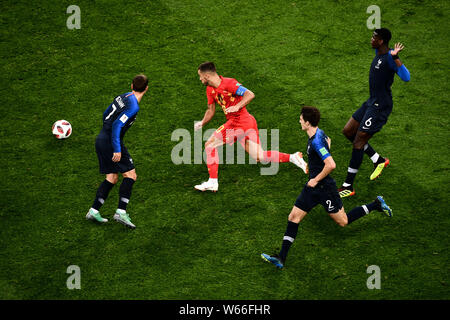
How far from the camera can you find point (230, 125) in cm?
868

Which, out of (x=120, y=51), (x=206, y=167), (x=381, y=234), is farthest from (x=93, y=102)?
(x=381, y=234)

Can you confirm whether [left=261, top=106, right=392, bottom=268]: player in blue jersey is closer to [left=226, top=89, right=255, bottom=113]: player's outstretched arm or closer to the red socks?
[left=226, top=89, right=255, bottom=113]: player's outstretched arm

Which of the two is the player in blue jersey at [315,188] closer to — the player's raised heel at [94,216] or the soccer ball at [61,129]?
the player's raised heel at [94,216]

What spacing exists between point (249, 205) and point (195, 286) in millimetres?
1824

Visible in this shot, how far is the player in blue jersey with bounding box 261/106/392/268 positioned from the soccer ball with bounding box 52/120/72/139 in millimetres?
4358

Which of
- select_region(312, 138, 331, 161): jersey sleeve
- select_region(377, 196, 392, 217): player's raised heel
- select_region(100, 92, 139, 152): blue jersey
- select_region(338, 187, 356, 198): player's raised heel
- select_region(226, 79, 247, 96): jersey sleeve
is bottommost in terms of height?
select_region(377, 196, 392, 217): player's raised heel

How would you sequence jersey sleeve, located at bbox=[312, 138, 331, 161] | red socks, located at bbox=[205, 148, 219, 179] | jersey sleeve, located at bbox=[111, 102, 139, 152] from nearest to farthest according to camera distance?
1. jersey sleeve, located at bbox=[312, 138, 331, 161]
2. jersey sleeve, located at bbox=[111, 102, 139, 152]
3. red socks, located at bbox=[205, 148, 219, 179]

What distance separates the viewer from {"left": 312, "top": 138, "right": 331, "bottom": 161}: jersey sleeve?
6801 millimetres

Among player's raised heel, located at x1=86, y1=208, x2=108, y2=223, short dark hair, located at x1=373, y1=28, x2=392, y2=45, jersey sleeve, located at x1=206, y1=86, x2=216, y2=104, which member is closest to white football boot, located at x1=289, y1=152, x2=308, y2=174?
jersey sleeve, located at x1=206, y1=86, x2=216, y2=104

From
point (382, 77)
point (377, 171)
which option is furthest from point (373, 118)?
point (377, 171)

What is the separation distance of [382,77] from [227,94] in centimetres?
240

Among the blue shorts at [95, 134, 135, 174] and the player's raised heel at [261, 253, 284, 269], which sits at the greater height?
the blue shorts at [95, 134, 135, 174]

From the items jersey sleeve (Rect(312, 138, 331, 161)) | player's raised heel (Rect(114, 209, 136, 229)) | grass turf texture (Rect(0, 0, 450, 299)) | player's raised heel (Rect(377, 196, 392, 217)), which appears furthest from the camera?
player's raised heel (Rect(114, 209, 136, 229))

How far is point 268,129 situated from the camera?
9.85 metres
